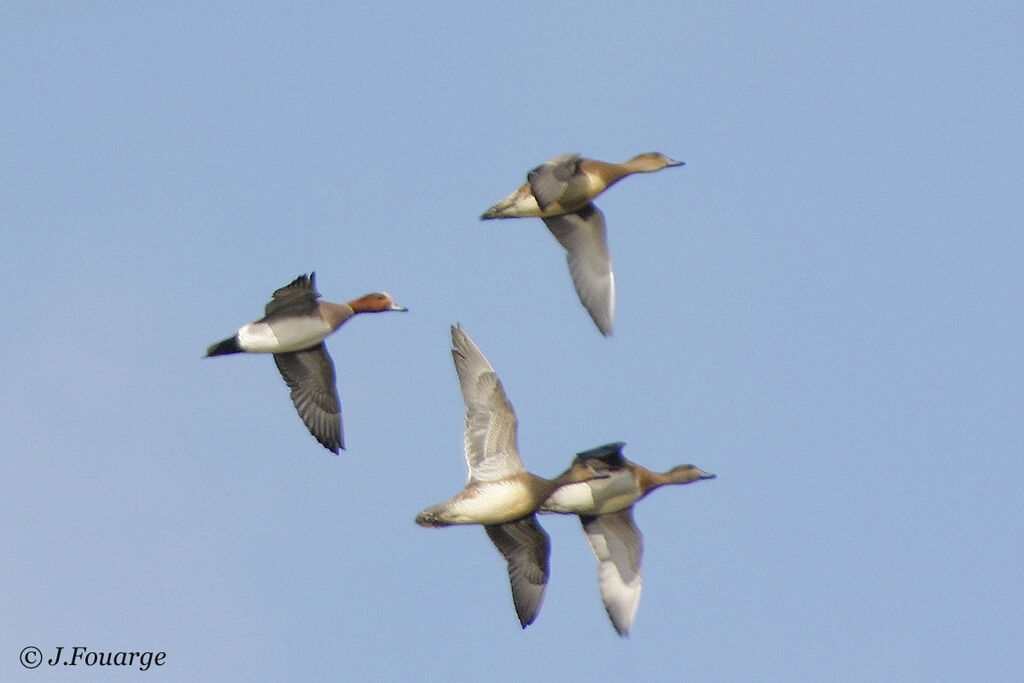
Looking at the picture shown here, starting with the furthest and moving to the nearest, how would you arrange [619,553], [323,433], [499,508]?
1. [323,433]
2. [619,553]
3. [499,508]

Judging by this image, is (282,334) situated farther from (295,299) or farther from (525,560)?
(525,560)

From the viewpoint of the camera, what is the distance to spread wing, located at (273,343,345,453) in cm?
1820

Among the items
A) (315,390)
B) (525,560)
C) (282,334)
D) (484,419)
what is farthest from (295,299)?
(525,560)

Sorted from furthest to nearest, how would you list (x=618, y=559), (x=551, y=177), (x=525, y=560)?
1. (x=618, y=559)
2. (x=525, y=560)
3. (x=551, y=177)

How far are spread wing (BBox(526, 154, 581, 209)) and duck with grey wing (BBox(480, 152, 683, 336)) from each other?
0.62 metres

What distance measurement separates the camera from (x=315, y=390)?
1831 centimetres

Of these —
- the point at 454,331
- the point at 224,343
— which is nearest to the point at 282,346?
the point at 224,343

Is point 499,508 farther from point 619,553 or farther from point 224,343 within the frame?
point 224,343

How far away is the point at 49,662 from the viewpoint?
16.0 meters

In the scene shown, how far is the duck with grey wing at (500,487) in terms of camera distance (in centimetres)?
1591

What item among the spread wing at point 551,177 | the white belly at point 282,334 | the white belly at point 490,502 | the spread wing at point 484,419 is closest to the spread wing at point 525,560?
the white belly at point 490,502

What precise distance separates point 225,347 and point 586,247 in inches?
139

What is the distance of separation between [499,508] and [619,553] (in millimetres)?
1742

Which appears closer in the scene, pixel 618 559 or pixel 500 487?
pixel 500 487
